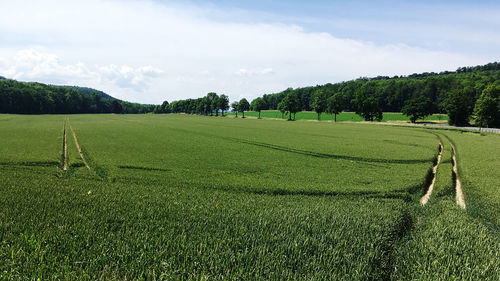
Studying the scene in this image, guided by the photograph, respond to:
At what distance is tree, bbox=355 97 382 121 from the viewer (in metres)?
136

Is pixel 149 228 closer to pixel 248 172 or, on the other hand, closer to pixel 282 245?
pixel 282 245

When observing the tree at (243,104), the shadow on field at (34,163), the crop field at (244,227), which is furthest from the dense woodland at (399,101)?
the shadow on field at (34,163)

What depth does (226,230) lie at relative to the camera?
1062 centimetres

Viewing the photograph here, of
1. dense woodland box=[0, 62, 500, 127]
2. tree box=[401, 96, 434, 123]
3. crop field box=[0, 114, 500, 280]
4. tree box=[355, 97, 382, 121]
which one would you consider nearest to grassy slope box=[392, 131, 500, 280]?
crop field box=[0, 114, 500, 280]

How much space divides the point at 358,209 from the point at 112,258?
1222cm

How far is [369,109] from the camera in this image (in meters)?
137

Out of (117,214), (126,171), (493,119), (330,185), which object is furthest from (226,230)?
(493,119)

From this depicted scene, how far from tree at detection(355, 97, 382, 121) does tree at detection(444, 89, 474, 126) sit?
32234mm

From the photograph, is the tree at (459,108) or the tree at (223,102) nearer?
the tree at (459,108)

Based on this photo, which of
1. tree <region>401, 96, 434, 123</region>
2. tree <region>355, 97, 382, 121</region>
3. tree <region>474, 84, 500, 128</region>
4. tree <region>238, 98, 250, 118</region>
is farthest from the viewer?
tree <region>238, 98, 250, 118</region>

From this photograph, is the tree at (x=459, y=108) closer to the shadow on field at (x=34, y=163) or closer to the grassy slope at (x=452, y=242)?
the grassy slope at (x=452, y=242)

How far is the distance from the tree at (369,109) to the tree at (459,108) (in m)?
32.2

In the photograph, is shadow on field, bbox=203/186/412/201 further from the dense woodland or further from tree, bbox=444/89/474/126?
tree, bbox=444/89/474/126

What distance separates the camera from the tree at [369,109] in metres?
136
